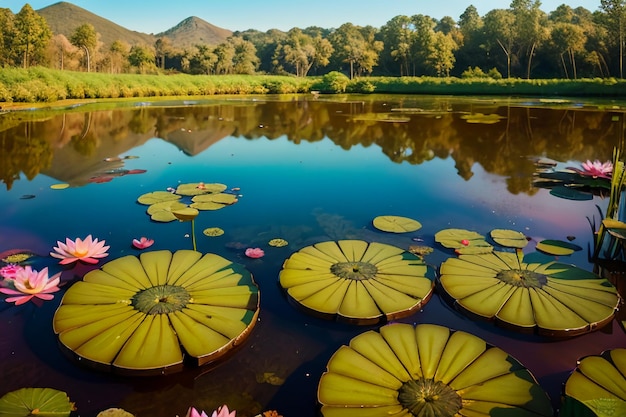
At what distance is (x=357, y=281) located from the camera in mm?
2279

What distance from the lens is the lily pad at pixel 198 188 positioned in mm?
4141

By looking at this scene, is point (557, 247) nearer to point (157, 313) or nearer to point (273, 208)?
point (273, 208)

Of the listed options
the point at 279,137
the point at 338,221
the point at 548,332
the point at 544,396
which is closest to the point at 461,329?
the point at 548,332

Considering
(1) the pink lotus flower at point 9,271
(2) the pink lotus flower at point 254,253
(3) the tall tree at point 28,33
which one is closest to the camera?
(1) the pink lotus flower at point 9,271

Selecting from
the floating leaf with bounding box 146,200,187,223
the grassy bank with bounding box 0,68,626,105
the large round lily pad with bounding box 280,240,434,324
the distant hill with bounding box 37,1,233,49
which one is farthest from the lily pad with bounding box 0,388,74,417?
the distant hill with bounding box 37,1,233,49

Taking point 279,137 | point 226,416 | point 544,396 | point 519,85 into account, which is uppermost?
point 519,85

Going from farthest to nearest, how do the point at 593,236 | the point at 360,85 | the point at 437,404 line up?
the point at 360,85, the point at 593,236, the point at 437,404

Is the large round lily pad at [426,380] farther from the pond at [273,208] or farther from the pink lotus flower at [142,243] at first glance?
the pink lotus flower at [142,243]

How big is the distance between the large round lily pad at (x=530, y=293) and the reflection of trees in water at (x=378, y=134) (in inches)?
85.7

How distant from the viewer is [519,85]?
22.7 metres

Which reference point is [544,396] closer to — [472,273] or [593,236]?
[472,273]

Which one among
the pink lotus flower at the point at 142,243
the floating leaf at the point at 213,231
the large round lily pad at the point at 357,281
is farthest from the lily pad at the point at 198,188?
the large round lily pad at the point at 357,281

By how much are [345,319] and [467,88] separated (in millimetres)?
24532

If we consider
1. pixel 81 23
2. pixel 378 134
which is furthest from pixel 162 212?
pixel 81 23
